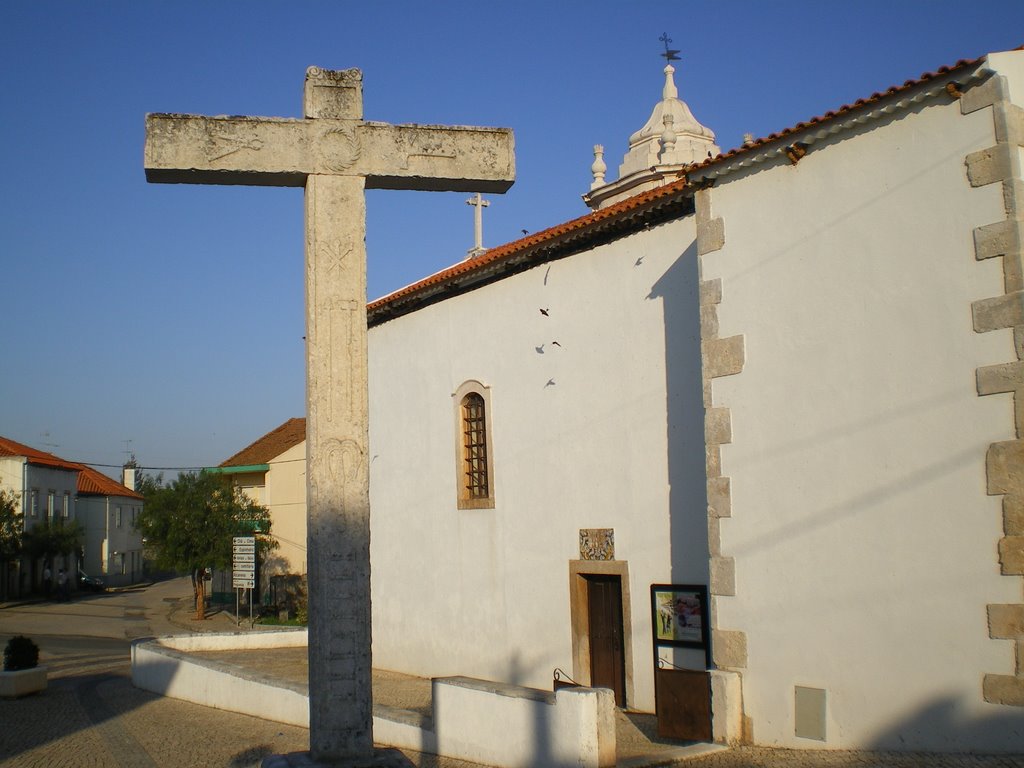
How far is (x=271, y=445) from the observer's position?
34688mm

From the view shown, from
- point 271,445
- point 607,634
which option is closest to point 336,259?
point 607,634

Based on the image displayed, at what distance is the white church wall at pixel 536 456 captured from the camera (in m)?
11.5

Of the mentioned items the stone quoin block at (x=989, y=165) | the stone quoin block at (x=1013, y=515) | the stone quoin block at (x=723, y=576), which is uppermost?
the stone quoin block at (x=989, y=165)

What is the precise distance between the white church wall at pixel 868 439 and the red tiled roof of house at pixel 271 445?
24017mm

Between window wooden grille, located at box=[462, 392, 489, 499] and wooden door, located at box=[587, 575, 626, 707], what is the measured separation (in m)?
2.82

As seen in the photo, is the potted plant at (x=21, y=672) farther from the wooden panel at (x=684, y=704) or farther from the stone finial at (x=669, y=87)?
the stone finial at (x=669, y=87)

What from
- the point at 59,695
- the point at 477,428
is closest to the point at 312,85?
the point at 477,428

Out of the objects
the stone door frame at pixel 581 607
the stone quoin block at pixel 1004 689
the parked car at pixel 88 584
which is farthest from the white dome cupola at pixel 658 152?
the parked car at pixel 88 584

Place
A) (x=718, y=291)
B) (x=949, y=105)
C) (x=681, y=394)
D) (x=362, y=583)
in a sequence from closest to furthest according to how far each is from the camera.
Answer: (x=362, y=583), (x=949, y=105), (x=718, y=291), (x=681, y=394)

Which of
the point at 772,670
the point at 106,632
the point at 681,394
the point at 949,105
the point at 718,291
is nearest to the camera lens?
the point at 949,105

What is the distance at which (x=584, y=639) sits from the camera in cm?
1253

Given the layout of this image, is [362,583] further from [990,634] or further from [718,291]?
[718,291]

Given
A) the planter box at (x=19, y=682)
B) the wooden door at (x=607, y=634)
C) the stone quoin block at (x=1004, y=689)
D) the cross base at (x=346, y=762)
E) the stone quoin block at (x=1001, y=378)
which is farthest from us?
the planter box at (x=19, y=682)

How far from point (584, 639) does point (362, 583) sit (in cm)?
781
